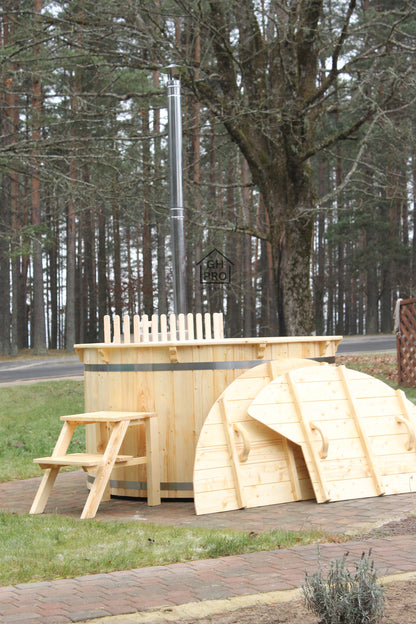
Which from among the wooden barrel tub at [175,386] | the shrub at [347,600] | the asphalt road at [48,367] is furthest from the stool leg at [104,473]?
the asphalt road at [48,367]

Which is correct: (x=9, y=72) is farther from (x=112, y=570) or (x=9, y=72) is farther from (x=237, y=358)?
(x=112, y=570)

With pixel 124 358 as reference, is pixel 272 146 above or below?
above

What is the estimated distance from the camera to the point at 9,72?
10727 mm

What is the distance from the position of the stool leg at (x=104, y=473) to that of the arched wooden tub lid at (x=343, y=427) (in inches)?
44.0

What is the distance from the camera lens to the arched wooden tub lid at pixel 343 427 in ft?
21.6

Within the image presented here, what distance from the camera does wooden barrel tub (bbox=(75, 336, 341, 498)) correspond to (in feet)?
22.5

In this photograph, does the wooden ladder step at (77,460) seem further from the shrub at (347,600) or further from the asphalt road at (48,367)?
the asphalt road at (48,367)

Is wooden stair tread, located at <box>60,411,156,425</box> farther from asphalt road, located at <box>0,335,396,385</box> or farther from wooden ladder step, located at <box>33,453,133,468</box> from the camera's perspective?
asphalt road, located at <box>0,335,396,385</box>

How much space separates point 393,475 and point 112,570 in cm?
327

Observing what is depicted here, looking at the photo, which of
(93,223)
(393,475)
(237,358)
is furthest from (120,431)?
(93,223)

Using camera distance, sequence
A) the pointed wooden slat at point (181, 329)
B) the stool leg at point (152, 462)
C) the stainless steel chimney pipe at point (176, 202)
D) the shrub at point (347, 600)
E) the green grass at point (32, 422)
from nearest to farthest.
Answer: the shrub at point (347, 600)
the stool leg at point (152, 462)
the pointed wooden slat at point (181, 329)
the stainless steel chimney pipe at point (176, 202)
the green grass at point (32, 422)

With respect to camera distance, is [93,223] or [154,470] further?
[93,223]

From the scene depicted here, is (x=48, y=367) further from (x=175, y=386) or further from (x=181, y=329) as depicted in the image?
(x=175, y=386)

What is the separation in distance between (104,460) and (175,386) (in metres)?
0.96
